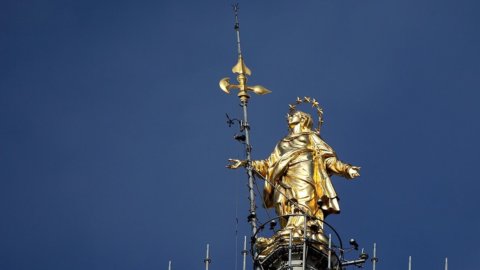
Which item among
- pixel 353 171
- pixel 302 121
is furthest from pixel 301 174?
pixel 302 121

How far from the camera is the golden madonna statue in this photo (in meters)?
120

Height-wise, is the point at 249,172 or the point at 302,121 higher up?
the point at 302,121

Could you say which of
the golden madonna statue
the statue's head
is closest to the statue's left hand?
the golden madonna statue

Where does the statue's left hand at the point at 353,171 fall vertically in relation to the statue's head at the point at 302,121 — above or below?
below

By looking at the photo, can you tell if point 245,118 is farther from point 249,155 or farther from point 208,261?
point 208,261

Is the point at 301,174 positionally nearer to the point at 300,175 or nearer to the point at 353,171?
the point at 300,175

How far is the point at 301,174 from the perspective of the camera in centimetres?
12169

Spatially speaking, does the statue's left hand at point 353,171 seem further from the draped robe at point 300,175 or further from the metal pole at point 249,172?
the metal pole at point 249,172

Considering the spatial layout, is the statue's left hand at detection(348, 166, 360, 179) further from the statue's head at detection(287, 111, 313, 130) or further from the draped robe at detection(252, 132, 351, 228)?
the statue's head at detection(287, 111, 313, 130)

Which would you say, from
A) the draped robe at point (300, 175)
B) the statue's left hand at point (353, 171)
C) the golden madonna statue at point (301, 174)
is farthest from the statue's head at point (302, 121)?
the statue's left hand at point (353, 171)

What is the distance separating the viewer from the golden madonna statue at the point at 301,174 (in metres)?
120

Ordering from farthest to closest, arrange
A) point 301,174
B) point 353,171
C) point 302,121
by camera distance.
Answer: point 302,121, point 353,171, point 301,174

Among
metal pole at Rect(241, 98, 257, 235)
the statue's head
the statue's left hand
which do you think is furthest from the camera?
the statue's head

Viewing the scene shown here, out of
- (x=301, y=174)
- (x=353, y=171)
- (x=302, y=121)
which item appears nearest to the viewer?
(x=301, y=174)
